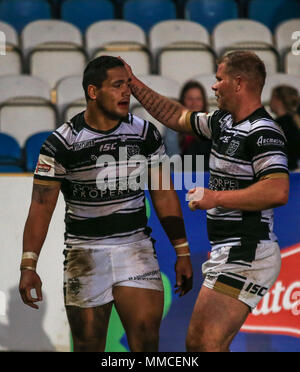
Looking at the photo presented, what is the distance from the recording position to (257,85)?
4.30 metres

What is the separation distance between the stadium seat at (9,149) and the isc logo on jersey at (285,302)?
8.96 ft

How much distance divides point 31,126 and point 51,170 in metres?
3.49

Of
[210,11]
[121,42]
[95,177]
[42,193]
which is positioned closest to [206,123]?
[95,177]

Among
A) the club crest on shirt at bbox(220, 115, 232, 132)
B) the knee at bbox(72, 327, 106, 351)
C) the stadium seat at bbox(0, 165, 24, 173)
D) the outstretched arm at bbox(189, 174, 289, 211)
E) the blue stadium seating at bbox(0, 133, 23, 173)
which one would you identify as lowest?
the knee at bbox(72, 327, 106, 351)

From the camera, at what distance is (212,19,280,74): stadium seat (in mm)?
8969

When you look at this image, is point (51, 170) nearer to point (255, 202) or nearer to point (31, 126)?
point (255, 202)

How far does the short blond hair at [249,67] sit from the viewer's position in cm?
428

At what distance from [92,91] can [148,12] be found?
567 cm

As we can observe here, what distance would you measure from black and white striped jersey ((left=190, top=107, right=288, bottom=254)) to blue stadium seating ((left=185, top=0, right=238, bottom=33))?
5.69m

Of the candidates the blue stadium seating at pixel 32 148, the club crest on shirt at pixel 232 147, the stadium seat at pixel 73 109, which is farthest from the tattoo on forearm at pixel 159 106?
the stadium seat at pixel 73 109

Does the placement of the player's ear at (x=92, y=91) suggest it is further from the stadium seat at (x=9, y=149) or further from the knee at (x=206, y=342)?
the stadium seat at (x=9, y=149)

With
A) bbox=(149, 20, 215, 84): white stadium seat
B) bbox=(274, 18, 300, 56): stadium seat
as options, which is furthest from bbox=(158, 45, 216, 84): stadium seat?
bbox=(274, 18, 300, 56): stadium seat

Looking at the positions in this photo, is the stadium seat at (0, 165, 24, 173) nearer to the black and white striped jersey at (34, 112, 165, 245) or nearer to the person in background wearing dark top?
the person in background wearing dark top
